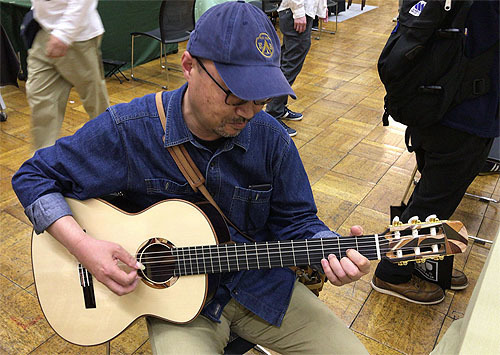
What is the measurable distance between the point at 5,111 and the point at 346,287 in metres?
3.23

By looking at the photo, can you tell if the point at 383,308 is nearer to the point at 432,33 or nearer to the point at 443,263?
the point at 443,263

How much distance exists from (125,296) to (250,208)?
433 mm

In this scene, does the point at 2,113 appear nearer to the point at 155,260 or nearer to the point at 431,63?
the point at 155,260

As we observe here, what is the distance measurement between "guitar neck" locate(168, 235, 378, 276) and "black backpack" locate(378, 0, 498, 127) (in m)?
0.85

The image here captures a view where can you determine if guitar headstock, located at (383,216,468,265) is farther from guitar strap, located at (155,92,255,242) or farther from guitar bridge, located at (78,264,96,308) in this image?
guitar bridge, located at (78,264,96,308)

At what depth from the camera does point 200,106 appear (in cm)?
108

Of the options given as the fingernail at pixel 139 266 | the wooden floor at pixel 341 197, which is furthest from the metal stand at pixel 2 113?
the fingernail at pixel 139 266

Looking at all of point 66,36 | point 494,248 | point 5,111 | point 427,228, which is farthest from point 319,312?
point 5,111

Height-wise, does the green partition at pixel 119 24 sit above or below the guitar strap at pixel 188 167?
below

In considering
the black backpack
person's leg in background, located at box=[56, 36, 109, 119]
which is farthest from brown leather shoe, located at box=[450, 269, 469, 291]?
person's leg in background, located at box=[56, 36, 109, 119]

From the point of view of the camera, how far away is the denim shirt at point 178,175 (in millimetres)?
1159

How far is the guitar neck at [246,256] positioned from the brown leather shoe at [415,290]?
1106mm

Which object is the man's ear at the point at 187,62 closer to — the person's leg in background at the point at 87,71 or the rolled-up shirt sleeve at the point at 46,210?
the rolled-up shirt sleeve at the point at 46,210

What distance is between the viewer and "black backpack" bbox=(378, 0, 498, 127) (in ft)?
4.82
